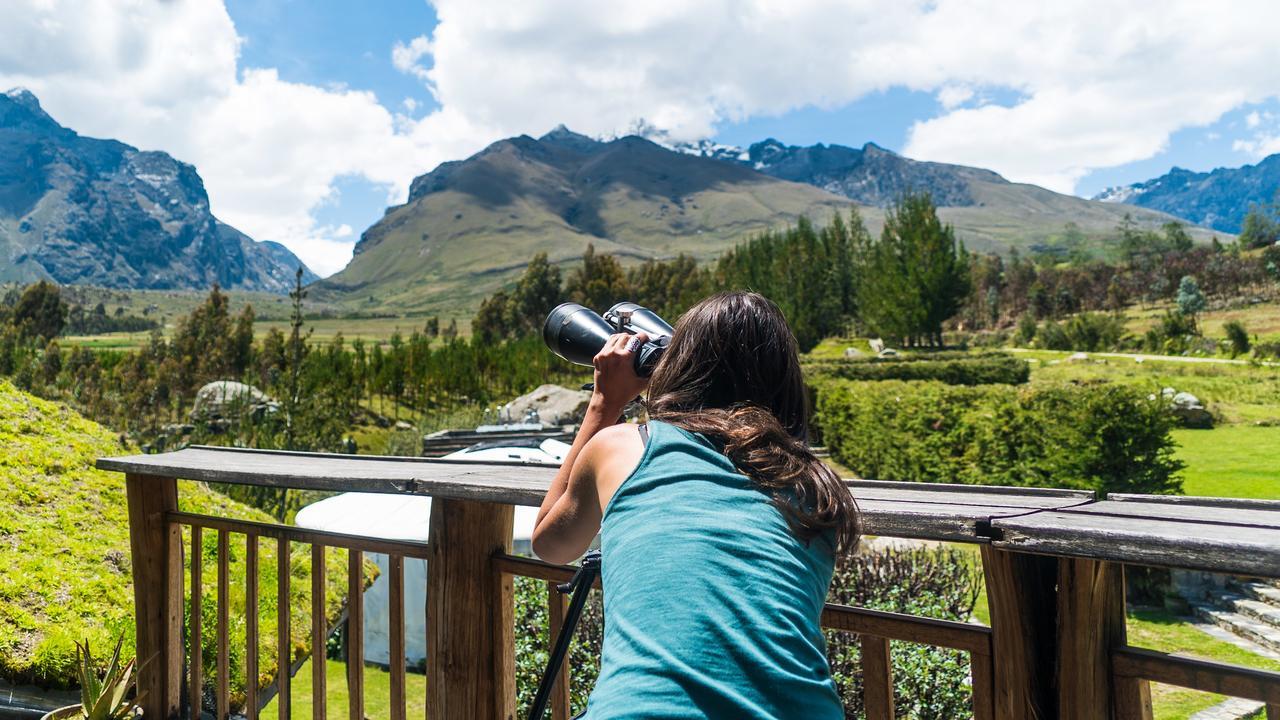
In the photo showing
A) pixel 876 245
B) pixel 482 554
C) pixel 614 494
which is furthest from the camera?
pixel 876 245

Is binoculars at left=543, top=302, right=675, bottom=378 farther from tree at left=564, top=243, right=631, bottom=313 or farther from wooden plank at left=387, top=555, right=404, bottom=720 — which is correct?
tree at left=564, top=243, right=631, bottom=313

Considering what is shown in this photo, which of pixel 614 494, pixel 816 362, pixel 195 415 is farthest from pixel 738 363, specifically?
pixel 816 362

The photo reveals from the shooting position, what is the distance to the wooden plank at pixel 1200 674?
1225 millimetres

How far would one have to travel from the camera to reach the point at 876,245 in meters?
38.5

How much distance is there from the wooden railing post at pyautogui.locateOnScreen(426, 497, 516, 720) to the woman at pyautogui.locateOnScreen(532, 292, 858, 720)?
74 centimetres

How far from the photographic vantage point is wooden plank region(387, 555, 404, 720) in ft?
7.61

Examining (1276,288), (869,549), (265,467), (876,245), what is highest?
(876,245)

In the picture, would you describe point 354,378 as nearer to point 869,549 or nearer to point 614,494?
point 869,549

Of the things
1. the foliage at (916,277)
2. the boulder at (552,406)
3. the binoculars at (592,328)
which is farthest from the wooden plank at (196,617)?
the foliage at (916,277)

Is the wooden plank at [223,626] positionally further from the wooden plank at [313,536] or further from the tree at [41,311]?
the tree at [41,311]

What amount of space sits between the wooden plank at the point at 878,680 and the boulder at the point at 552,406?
55.4 feet

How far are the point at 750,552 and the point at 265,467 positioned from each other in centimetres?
182

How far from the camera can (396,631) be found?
2.37 m

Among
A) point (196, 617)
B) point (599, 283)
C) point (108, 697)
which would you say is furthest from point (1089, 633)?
point (599, 283)
